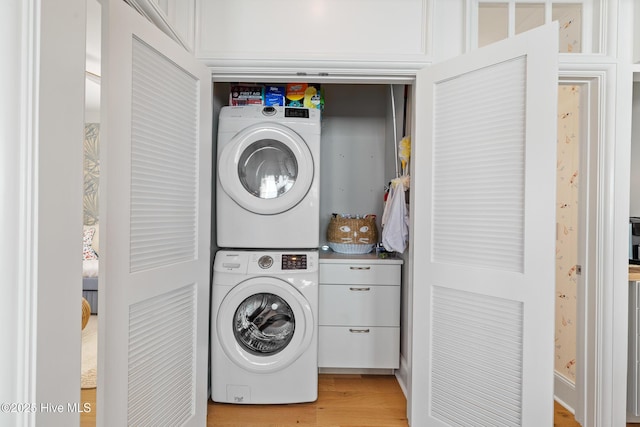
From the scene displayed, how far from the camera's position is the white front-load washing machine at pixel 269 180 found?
2207mm

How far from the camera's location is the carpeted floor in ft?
7.72

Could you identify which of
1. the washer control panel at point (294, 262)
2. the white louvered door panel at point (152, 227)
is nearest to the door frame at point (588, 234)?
the washer control panel at point (294, 262)

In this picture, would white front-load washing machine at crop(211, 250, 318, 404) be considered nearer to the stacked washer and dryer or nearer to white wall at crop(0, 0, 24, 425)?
the stacked washer and dryer

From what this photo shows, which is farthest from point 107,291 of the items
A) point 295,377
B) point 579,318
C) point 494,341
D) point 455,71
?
point 579,318

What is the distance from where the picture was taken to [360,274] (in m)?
2.55

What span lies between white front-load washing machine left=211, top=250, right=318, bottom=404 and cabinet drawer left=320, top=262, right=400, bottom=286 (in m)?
0.34

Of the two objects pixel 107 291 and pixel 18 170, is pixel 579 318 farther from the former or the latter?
pixel 18 170

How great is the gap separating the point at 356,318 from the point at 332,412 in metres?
0.59

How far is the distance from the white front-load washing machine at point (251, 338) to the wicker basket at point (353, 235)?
0.55m

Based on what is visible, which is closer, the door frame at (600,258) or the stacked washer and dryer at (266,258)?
the door frame at (600,258)

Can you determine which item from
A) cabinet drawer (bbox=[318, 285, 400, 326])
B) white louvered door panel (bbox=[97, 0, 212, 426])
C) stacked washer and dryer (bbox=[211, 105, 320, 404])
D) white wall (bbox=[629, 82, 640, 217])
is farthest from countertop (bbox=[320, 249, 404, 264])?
white wall (bbox=[629, 82, 640, 217])

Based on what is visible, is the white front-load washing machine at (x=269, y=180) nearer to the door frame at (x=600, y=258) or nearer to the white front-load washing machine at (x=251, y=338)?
the white front-load washing machine at (x=251, y=338)

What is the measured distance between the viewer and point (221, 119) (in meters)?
2.28

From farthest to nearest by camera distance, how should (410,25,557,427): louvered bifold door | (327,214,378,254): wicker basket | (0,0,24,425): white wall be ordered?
(327,214,378,254): wicker basket
(410,25,557,427): louvered bifold door
(0,0,24,425): white wall
